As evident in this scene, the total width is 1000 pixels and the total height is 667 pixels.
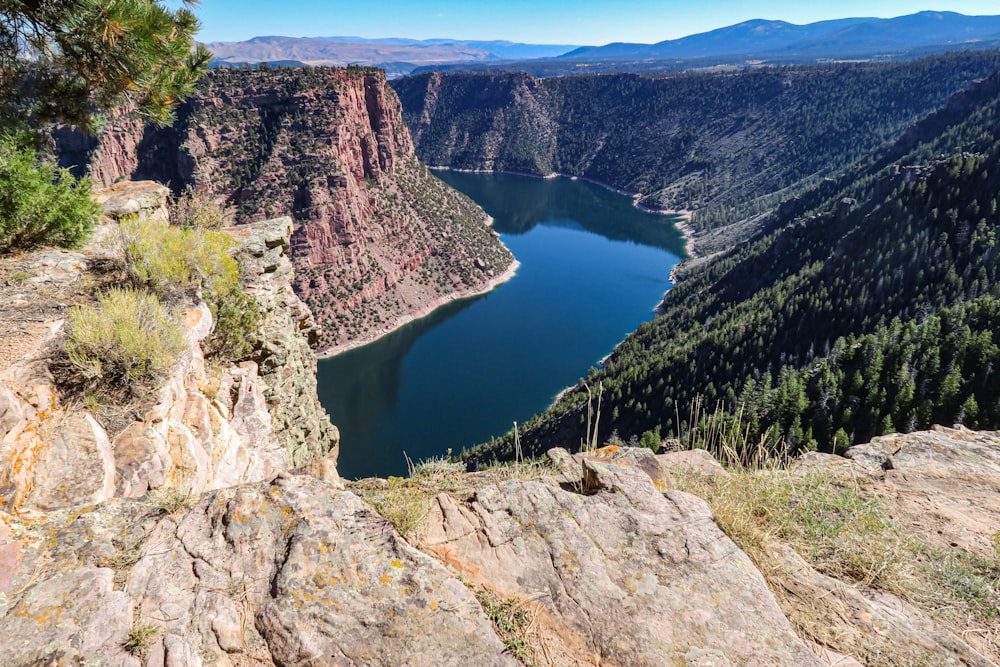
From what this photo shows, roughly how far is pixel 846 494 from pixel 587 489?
139 inches

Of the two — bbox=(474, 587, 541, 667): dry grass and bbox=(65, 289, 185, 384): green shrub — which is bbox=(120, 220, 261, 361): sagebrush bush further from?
bbox=(474, 587, 541, 667): dry grass

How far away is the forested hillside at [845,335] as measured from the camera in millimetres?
37806

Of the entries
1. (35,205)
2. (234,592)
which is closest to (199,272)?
(35,205)

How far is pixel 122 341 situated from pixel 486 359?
81.7 meters

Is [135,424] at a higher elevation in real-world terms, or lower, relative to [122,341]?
lower

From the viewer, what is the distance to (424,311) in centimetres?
10375

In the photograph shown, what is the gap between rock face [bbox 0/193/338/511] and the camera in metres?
6.21

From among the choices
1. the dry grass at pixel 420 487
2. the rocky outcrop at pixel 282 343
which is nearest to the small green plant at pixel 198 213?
the rocky outcrop at pixel 282 343

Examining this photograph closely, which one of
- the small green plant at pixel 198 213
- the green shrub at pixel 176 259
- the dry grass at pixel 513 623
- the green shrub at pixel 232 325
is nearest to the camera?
the dry grass at pixel 513 623

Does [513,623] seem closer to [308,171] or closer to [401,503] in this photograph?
[401,503]

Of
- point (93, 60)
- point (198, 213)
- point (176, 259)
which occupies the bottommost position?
point (176, 259)

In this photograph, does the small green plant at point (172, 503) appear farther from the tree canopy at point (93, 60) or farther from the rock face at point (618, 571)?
the tree canopy at point (93, 60)

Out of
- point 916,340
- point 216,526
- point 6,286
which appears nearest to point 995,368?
point 916,340

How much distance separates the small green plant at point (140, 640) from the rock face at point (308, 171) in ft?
255
